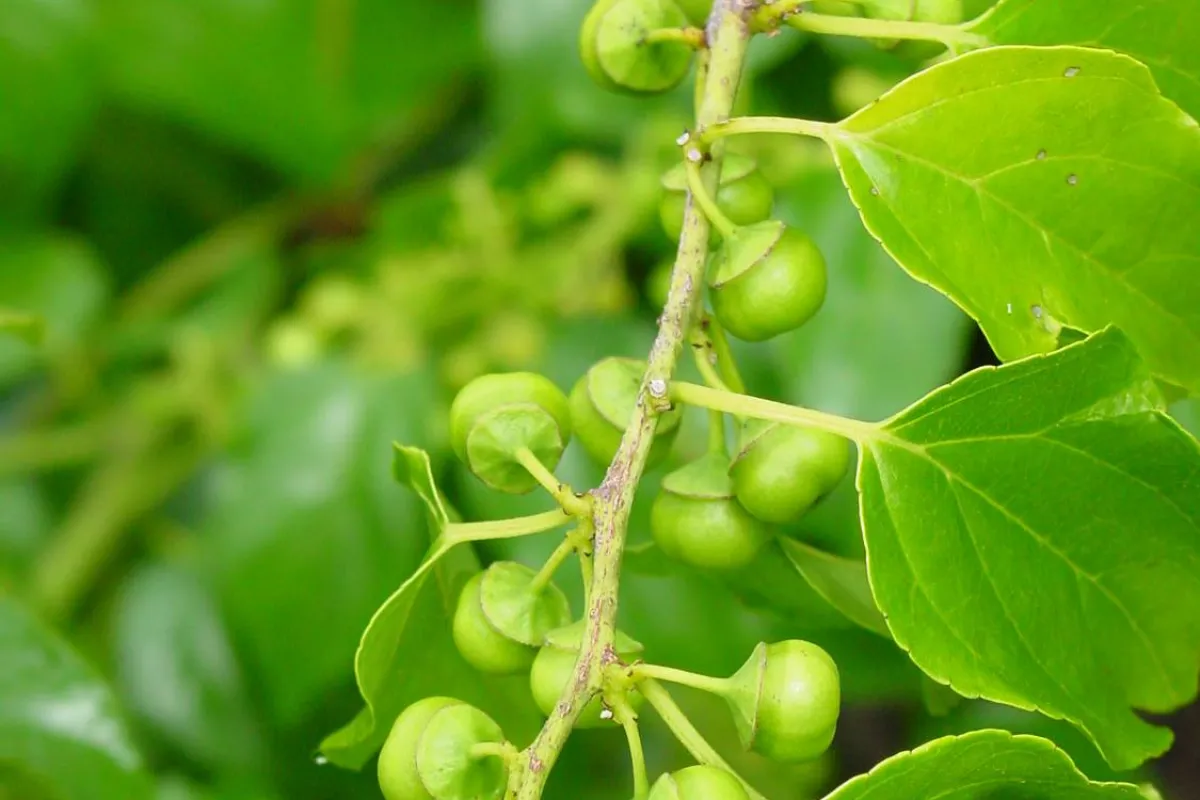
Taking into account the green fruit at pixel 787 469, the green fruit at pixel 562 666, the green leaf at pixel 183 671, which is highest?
the green fruit at pixel 787 469

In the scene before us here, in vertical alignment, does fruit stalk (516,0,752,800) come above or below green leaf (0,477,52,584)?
above

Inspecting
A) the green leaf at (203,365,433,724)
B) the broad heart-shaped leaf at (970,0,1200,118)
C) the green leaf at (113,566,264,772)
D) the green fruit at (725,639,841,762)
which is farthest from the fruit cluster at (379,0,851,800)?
the green leaf at (113,566,264,772)

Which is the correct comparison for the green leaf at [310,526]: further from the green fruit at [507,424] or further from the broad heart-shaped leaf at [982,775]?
the broad heart-shaped leaf at [982,775]

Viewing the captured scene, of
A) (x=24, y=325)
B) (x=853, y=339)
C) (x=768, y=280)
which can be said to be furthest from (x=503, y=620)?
(x=853, y=339)

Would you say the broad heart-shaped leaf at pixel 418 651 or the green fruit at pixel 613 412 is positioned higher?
the green fruit at pixel 613 412

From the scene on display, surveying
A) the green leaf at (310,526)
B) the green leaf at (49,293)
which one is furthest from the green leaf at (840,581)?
the green leaf at (49,293)

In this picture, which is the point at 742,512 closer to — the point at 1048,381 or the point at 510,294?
the point at 1048,381

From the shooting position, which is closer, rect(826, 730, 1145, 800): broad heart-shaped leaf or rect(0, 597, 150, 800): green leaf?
rect(826, 730, 1145, 800): broad heart-shaped leaf

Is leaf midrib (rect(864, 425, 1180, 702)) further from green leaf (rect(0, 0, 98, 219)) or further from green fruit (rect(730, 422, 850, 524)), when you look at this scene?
green leaf (rect(0, 0, 98, 219))
